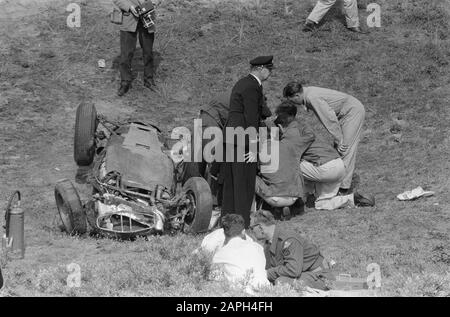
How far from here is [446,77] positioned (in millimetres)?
16719

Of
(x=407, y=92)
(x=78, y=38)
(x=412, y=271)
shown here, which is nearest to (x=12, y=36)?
(x=78, y=38)

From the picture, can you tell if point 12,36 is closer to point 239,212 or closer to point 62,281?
point 239,212

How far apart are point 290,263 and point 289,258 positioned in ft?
0.23

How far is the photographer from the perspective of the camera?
1552 centimetres

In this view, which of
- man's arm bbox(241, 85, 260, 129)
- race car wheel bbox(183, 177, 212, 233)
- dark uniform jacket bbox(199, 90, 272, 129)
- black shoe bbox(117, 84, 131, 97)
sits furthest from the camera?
black shoe bbox(117, 84, 131, 97)

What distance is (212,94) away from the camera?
1673 cm

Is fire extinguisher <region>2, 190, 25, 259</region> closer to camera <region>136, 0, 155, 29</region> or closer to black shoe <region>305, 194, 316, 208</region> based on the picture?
black shoe <region>305, 194, 316, 208</region>

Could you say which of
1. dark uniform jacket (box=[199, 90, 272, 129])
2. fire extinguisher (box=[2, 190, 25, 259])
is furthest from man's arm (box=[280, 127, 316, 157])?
fire extinguisher (box=[2, 190, 25, 259])

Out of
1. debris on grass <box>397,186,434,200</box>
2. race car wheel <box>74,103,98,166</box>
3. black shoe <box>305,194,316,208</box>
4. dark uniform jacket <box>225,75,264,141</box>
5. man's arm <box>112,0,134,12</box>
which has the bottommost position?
black shoe <box>305,194,316,208</box>

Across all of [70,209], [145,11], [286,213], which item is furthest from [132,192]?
[145,11]

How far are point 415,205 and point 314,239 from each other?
1.63m

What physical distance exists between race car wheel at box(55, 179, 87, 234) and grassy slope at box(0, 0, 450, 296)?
→ 0.58 ft

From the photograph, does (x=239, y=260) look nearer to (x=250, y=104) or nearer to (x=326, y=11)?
(x=250, y=104)

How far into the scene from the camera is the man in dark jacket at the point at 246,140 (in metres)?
11.5
